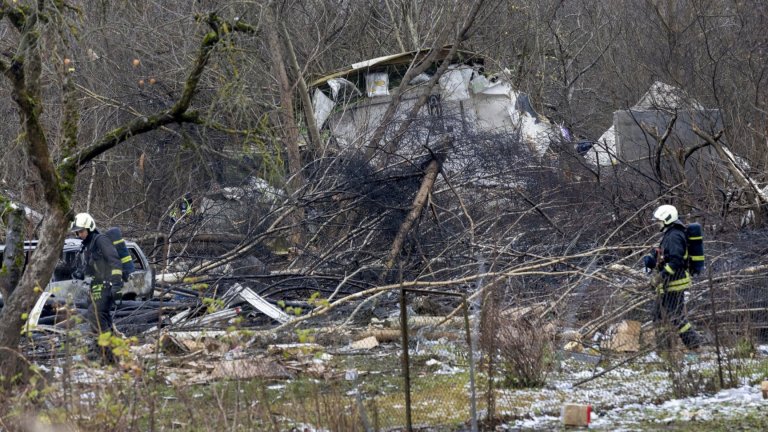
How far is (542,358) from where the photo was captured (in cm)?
817

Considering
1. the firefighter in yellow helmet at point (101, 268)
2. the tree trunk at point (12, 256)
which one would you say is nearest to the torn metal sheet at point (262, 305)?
the firefighter in yellow helmet at point (101, 268)

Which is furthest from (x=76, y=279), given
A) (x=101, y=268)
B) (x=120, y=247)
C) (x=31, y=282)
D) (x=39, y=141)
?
(x=39, y=141)

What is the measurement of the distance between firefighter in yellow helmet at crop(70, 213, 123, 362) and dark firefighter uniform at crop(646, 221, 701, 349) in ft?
17.4

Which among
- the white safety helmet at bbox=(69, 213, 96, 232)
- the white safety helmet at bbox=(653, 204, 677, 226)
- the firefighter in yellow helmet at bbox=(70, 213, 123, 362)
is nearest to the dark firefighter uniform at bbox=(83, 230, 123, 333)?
the firefighter in yellow helmet at bbox=(70, 213, 123, 362)

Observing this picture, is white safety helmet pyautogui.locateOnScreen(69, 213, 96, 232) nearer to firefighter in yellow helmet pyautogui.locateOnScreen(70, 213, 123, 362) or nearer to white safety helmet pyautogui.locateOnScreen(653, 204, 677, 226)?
firefighter in yellow helmet pyautogui.locateOnScreen(70, 213, 123, 362)

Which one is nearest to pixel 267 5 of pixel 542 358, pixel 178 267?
pixel 178 267

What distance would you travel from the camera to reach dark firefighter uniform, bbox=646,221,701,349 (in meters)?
9.11

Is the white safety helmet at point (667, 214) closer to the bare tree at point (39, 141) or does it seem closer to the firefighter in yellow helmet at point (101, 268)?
the bare tree at point (39, 141)

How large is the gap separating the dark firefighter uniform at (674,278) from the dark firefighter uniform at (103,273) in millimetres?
5294

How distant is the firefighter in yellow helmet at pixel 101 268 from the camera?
9.50 metres

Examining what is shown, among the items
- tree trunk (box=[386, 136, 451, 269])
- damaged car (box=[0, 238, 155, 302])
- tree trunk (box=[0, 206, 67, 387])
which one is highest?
tree trunk (box=[386, 136, 451, 269])

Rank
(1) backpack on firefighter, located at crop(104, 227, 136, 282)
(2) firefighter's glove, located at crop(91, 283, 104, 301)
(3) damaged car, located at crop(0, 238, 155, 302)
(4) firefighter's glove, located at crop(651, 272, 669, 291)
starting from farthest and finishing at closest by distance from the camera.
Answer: (3) damaged car, located at crop(0, 238, 155, 302) < (1) backpack on firefighter, located at crop(104, 227, 136, 282) < (4) firefighter's glove, located at crop(651, 272, 669, 291) < (2) firefighter's glove, located at crop(91, 283, 104, 301)

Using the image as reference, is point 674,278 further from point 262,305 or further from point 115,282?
point 115,282

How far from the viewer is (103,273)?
31.3 feet
